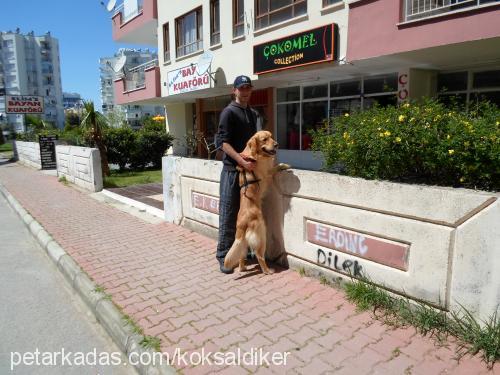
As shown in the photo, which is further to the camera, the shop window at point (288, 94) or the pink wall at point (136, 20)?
the pink wall at point (136, 20)

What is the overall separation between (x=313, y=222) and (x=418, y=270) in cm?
117

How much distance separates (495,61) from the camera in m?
9.67

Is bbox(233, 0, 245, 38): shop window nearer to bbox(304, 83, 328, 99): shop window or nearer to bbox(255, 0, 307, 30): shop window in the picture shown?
bbox(255, 0, 307, 30): shop window

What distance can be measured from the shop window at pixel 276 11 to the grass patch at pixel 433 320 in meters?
10.8

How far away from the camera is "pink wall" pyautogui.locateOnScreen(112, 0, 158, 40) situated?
19594 millimetres

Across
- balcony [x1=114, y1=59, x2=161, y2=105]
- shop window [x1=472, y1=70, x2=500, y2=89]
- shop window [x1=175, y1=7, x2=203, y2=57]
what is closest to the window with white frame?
shop window [x1=472, y1=70, x2=500, y2=89]

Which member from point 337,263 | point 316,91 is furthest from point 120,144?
point 337,263

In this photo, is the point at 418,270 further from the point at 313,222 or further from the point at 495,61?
the point at 495,61

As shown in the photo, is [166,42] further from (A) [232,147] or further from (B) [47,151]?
(A) [232,147]

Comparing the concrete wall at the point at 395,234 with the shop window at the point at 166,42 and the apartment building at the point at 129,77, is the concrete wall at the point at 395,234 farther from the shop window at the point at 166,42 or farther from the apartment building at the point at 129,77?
the apartment building at the point at 129,77

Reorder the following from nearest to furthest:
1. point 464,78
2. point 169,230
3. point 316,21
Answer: point 169,230, point 464,78, point 316,21

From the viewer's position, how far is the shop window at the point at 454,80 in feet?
34.7

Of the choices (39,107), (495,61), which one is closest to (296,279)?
(495,61)

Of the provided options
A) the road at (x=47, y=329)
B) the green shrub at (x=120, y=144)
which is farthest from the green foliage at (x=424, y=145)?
the green shrub at (x=120, y=144)
